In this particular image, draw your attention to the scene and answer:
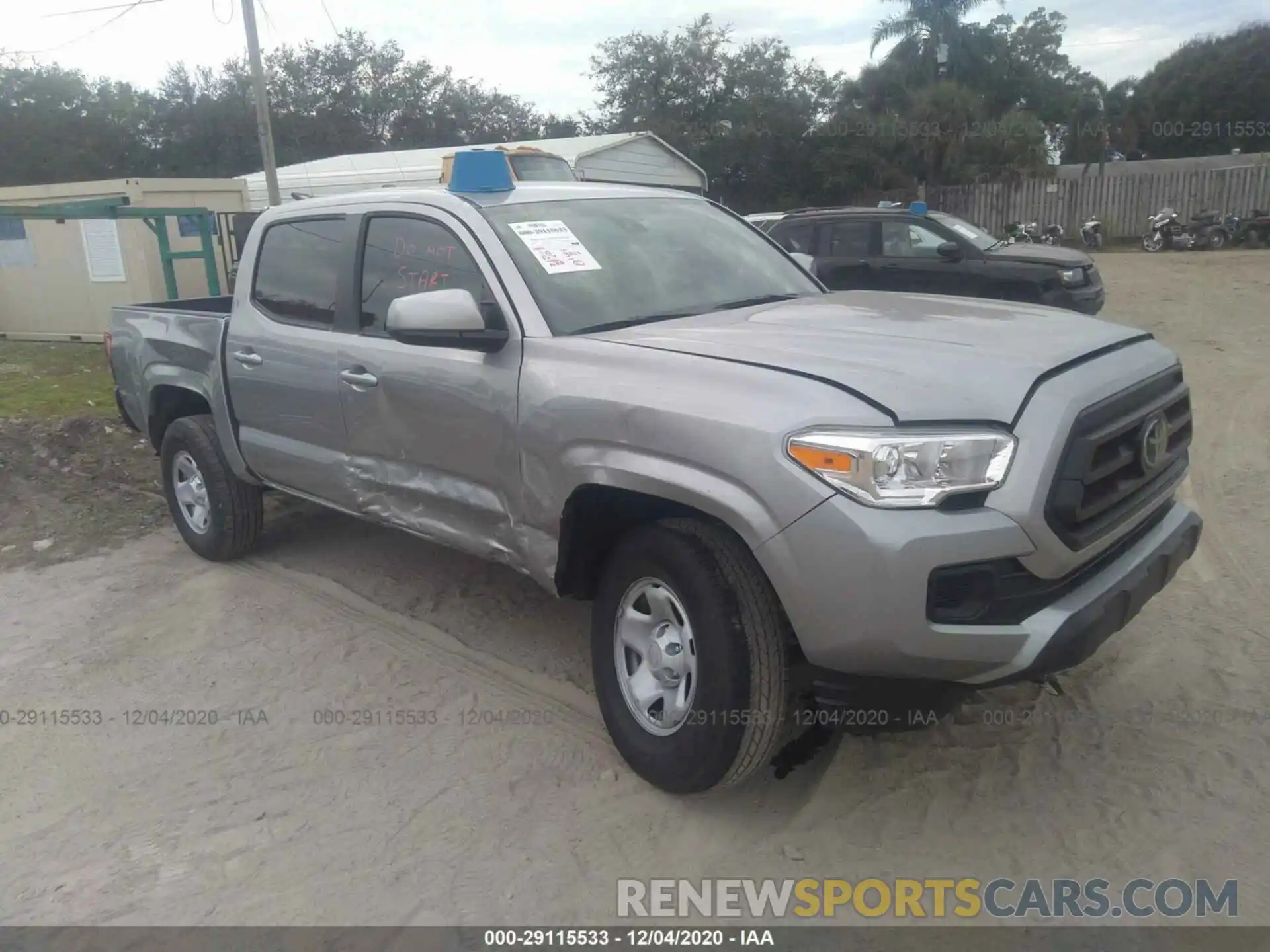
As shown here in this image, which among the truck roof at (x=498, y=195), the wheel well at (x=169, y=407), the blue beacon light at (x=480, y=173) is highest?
the blue beacon light at (x=480, y=173)

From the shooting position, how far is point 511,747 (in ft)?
11.7

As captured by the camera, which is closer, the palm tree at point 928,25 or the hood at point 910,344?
the hood at point 910,344

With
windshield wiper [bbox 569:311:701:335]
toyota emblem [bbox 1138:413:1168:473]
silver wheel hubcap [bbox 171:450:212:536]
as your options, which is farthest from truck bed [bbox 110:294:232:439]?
toyota emblem [bbox 1138:413:1168:473]

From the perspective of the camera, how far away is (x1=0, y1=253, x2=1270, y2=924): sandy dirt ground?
2854 millimetres

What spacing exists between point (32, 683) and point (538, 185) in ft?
9.95

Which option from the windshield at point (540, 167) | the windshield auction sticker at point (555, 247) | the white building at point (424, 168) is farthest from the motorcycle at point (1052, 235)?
the windshield auction sticker at point (555, 247)

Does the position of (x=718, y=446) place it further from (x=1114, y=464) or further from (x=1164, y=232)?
(x=1164, y=232)

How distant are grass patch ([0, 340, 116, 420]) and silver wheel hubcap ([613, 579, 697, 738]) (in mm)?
6750

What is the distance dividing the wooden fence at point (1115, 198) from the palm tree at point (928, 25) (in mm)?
→ 14382

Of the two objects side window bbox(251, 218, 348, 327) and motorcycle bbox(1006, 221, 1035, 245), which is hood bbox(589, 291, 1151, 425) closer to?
side window bbox(251, 218, 348, 327)

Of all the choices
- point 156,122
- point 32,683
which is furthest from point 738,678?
point 156,122

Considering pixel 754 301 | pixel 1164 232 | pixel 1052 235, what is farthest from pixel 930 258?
pixel 1052 235

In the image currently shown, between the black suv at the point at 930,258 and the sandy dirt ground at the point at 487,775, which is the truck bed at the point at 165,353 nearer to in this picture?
the sandy dirt ground at the point at 487,775

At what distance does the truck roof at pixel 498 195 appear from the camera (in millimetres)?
3900
